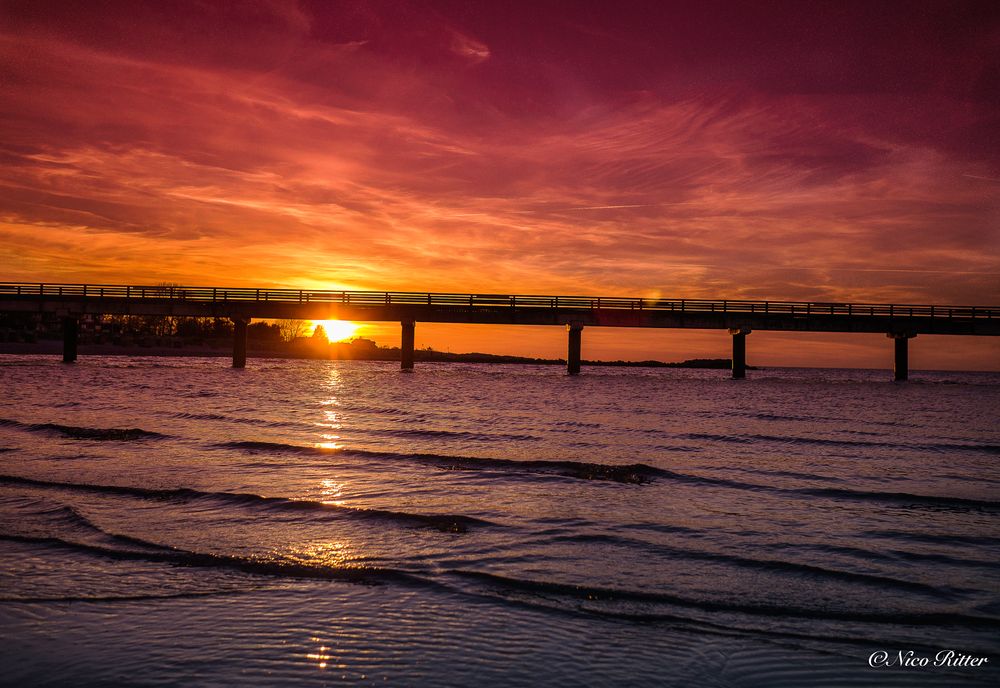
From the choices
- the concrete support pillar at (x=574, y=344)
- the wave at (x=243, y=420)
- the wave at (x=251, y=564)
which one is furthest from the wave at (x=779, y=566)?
the concrete support pillar at (x=574, y=344)

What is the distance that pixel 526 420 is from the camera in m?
22.5

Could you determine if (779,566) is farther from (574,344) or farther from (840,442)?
(574,344)

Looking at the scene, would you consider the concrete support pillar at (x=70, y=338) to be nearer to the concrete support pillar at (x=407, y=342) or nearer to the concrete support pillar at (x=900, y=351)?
the concrete support pillar at (x=407, y=342)

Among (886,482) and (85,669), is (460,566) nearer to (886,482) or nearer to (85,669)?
(85,669)

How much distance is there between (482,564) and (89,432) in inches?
511

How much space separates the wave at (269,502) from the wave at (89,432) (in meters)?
5.29

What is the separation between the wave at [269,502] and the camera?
823cm

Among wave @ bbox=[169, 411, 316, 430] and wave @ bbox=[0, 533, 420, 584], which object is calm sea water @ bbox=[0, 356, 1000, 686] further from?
wave @ bbox=[169, 411, 316, 430]

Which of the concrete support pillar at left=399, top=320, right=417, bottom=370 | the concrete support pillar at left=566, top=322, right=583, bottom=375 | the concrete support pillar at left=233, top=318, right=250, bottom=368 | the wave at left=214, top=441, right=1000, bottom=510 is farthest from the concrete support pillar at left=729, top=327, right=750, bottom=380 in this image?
the wave at left=214, top=441, right=1000, bottom=510

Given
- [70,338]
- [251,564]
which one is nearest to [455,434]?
[251,564]

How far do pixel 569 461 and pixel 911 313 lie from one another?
188ft

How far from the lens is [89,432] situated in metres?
16.0

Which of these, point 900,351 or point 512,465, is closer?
point 512,465

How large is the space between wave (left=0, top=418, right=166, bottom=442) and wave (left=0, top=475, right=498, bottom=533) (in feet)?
17.3
